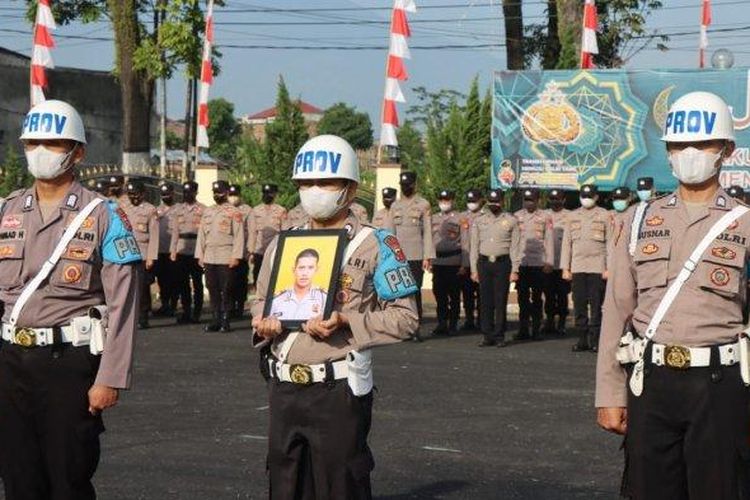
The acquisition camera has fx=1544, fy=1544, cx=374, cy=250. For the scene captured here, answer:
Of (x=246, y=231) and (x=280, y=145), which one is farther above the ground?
(x=280, y=145)

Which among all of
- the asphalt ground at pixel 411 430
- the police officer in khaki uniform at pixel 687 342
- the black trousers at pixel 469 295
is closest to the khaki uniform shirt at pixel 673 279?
the police officer in khaki uniform at pixel 687 342

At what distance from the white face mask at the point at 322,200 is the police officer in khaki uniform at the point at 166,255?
50.6ft

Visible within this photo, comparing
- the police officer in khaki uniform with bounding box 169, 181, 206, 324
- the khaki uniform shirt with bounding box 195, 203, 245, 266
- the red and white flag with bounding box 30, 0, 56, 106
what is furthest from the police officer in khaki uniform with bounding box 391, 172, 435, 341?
the red and white flag with bounding box 30, 0, 56, 106

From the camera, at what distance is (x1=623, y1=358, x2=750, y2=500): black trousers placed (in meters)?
5.66

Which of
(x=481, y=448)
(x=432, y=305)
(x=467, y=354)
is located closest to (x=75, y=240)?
(x=481, y=448)

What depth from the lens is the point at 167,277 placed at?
21.8 m

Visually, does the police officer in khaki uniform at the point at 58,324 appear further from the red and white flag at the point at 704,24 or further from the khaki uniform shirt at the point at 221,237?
the red and white flag at the point at 704,24

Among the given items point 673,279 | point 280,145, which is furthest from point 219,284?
point 673,279

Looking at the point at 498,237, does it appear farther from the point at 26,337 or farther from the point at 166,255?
the point at 26,337

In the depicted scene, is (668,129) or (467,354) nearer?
(668,129)

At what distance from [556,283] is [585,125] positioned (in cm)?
371

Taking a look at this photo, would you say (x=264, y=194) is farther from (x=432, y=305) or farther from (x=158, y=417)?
(x=158, y=417)

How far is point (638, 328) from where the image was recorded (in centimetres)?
589

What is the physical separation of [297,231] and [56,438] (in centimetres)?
128
